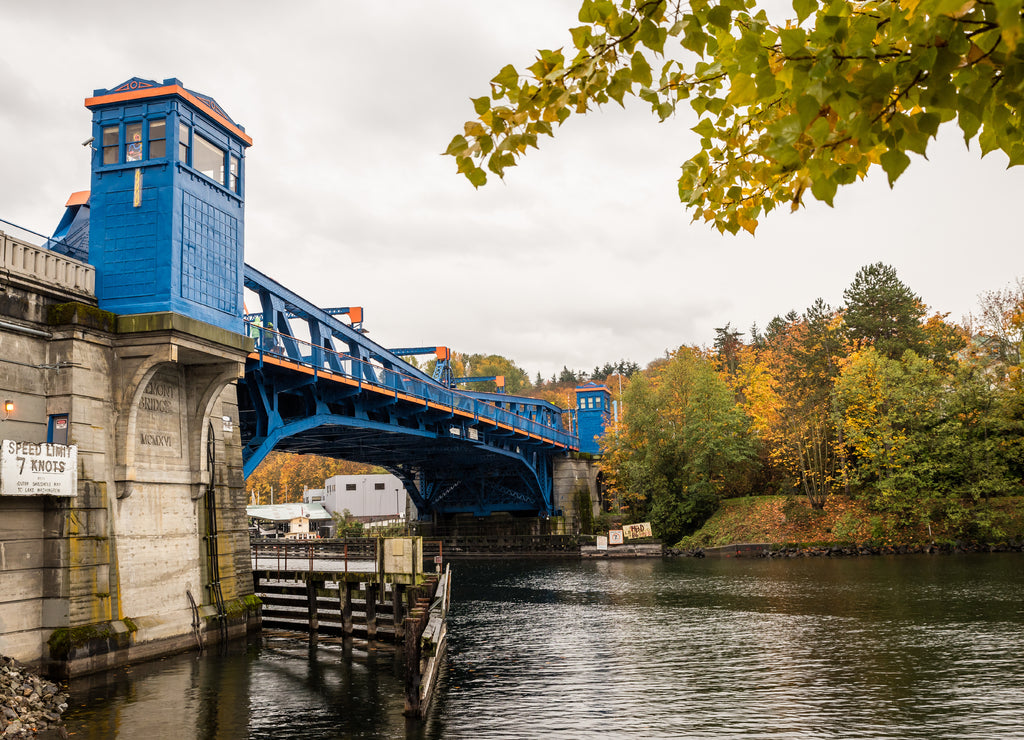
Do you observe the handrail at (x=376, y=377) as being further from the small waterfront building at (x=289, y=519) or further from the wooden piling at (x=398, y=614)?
the small waterfront building at (x=289, y=519)

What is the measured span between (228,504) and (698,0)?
25.4 meters

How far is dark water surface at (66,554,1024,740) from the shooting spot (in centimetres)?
1573

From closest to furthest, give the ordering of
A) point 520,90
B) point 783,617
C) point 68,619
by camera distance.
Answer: point 520,90 < point 68,619 < point 783,617

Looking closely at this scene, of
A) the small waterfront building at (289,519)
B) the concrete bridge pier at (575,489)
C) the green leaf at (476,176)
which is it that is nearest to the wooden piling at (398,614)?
the green leaf at (476,176)

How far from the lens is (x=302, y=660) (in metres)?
23.7

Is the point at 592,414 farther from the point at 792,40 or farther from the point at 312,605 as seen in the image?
the point at 792,40

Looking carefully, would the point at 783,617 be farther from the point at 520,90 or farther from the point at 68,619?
the point at 520,90

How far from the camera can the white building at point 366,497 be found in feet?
359

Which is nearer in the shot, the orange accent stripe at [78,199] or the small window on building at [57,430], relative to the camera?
the small window on building at [57,430]

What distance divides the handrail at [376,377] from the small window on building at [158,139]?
27.2 feet

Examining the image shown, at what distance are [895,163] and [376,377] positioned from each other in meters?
39.5

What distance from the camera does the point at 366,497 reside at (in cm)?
11006

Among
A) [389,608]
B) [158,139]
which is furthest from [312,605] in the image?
[158,139]

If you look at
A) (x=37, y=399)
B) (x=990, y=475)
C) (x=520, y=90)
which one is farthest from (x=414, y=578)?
(x=990, y=475)
